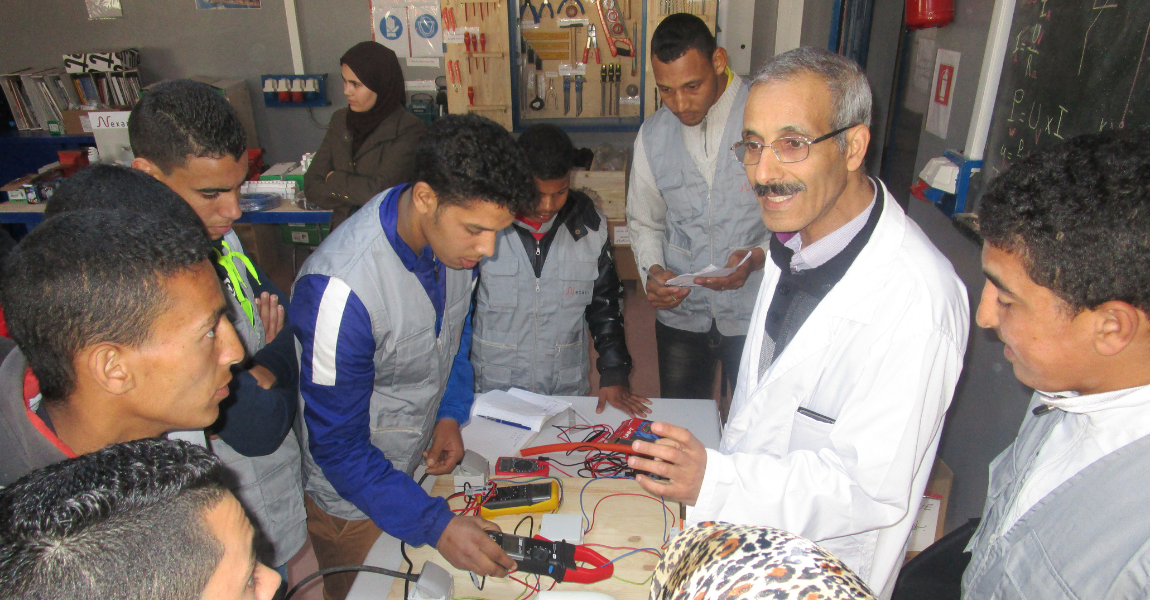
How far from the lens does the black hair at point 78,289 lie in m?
0.91

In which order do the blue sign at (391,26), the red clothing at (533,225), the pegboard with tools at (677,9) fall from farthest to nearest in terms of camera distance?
1. the blue sign at (391,26)
2. the pegboard with tools at (677,9)
3. the red clothing at (533,225)

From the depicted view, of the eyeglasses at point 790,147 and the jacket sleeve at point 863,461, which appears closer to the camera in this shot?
the jacket sleeve at point 863,461

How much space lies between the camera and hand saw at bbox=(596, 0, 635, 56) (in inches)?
190

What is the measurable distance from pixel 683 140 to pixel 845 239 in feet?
4.01

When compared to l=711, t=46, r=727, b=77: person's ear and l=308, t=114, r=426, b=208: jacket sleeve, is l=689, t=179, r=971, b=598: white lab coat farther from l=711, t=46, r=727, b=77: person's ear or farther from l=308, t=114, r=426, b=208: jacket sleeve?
l=308, t=114, r=426, b=208: jacket sleeve

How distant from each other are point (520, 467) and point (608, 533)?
0.32 meters

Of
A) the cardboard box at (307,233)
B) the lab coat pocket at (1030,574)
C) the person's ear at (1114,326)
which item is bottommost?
the cardboard box at (307,233)

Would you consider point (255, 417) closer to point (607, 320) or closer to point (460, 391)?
point (460, 391)

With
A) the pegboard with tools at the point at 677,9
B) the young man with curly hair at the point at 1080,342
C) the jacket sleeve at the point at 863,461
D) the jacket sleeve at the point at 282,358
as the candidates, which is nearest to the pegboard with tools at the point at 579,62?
the pegboard with tools at the point at 677,9

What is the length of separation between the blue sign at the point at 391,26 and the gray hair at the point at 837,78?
4.60 meters

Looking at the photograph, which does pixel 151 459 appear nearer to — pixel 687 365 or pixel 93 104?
pixel 687 365

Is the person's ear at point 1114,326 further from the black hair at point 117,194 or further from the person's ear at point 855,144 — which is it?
the black hair at point 117,194

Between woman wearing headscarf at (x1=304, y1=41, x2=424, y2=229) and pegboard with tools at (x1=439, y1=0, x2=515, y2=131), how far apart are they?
3.91 ft

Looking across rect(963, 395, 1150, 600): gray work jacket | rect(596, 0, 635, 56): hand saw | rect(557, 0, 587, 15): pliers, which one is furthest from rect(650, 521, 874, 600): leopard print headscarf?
rect(557, 0, 587, 15): pliers
